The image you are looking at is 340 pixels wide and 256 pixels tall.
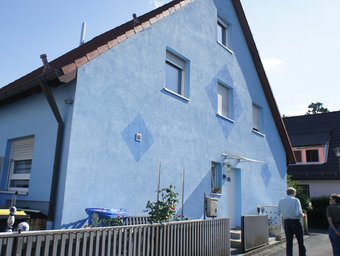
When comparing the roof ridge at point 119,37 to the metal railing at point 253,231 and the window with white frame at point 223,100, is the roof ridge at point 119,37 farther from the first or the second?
the metal railing at point 253,231

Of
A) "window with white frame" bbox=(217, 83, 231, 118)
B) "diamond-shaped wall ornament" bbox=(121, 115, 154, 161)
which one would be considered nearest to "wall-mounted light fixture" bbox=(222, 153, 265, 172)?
"window with white frame" bbox=(217, 83, 231, 118)

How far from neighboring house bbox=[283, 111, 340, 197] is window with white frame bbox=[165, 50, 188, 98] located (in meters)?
13.6

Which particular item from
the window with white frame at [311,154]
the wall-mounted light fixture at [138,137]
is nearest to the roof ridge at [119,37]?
the wall-mounted light fixture at [138,137]

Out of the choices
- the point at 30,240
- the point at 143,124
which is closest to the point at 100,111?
the point at 143,124

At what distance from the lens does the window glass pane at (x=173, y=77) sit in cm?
985

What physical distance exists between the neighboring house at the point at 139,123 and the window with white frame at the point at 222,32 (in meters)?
0.06

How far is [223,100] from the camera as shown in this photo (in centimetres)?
1250

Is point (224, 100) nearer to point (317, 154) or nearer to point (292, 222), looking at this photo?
point (292, 222)

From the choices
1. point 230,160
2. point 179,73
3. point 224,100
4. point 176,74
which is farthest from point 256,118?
point 176,74

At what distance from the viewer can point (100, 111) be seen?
735 centimetres

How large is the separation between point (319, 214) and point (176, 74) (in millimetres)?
14705

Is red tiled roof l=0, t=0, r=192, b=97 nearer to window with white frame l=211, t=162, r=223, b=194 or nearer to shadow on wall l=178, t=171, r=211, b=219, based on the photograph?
shadow on wall l=178, t=171, r=211, b=219

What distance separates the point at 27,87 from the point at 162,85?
3.44 m

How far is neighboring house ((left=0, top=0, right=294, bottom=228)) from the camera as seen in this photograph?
690cm
